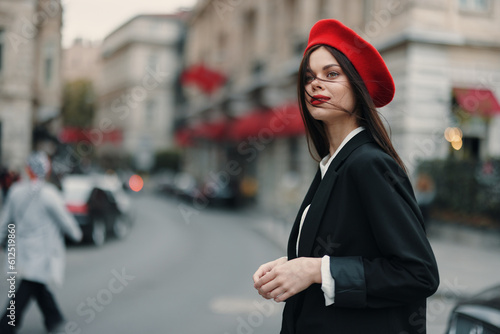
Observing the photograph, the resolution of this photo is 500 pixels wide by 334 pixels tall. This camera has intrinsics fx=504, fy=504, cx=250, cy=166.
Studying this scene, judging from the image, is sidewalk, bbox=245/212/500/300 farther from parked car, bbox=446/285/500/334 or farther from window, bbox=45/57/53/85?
window, bbox=45/57/53/85

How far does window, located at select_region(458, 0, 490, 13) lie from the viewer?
15422 mm

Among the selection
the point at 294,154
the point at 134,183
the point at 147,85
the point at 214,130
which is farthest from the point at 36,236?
the point at 147,85

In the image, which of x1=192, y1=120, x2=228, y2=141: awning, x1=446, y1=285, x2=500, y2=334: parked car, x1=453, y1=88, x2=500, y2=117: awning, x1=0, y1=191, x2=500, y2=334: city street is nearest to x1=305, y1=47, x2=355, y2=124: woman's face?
x1=446, y1=285, x2=500, y2=334: parked car

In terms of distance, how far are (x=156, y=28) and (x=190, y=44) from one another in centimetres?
1475

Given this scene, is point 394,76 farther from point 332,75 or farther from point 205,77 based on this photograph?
point 205,77

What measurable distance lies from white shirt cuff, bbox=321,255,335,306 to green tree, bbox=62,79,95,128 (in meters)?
57.1

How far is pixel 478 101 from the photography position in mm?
14055

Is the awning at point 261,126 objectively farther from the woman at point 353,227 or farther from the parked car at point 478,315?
the woman at point 353,227

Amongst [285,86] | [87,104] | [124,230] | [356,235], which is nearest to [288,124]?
[285,86]

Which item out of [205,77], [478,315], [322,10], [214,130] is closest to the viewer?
[478,315]

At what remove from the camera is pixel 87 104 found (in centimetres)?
5991

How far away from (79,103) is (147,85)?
821 centimetres

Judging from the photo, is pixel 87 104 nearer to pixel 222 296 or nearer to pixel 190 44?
pixel 190 44

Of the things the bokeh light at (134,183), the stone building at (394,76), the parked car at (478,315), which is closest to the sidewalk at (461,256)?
the stone building at (394,76)
